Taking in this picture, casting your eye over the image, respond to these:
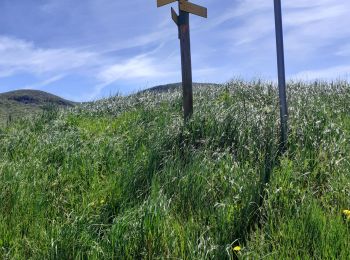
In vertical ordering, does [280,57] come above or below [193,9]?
below

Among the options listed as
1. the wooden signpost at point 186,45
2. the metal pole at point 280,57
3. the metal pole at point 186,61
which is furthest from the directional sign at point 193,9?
the metal pole at point 280,57

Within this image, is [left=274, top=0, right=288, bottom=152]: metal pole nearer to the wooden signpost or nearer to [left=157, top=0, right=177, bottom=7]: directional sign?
the wooden signpost

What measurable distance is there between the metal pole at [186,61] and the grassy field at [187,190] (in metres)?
0.24

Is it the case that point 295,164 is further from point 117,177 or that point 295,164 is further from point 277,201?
point 117,177

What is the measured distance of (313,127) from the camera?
6.04m

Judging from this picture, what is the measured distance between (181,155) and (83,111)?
20.6 feet

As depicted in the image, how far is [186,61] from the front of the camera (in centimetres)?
707

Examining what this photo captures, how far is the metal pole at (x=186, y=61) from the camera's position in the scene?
22.9 ft

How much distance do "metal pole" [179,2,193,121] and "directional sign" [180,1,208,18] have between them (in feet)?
0.36

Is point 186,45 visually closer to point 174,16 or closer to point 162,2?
point 174,16

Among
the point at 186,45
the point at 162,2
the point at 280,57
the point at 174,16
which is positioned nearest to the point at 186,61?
the point at 186,45

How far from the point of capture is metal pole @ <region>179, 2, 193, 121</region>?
698 cm

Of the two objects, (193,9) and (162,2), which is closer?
(162,2)

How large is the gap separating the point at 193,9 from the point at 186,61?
2.77ft
